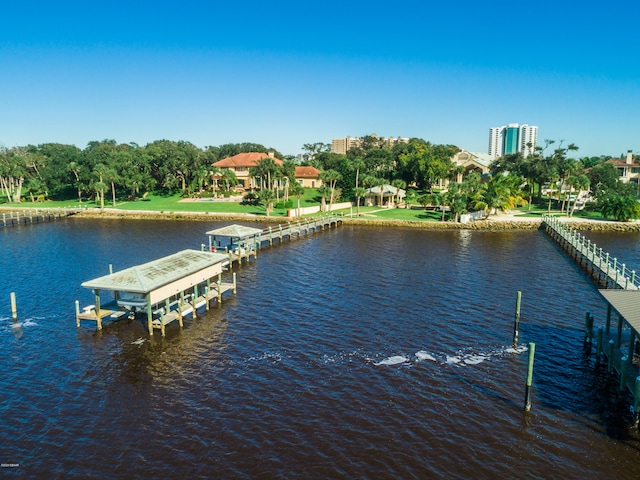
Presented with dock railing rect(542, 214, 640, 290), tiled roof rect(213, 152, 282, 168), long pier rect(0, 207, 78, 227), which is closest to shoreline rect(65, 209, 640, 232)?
long pier rect(0, 207, 78, 227)

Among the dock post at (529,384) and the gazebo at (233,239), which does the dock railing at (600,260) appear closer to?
the dock post at (529,384)

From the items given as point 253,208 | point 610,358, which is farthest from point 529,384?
point 253,208

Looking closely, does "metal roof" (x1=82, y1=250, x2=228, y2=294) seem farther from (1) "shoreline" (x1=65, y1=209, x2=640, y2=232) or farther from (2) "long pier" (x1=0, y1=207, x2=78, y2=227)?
→ (2) "long pier" (x1=0, y1=207, x2=78, y2=227)

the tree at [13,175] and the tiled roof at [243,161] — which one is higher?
the tiled roof at [243,161]

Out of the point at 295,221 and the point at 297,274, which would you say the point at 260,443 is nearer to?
the point at 297,274

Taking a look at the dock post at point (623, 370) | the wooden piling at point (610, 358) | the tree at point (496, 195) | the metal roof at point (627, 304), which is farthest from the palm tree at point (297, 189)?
the dock post at point (623, 370)

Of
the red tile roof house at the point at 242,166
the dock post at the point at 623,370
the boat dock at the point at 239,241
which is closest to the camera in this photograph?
the dock post at the point at 623,370

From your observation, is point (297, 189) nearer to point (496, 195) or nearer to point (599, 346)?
point (496, 195)
